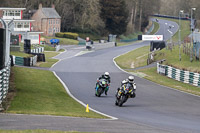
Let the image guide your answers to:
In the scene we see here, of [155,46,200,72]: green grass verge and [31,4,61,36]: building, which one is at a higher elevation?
[31,4,61,36]: building

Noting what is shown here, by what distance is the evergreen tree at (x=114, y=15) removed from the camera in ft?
365

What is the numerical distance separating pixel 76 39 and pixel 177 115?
8376cm

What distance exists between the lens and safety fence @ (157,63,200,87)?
111ft

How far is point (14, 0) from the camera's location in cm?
10350

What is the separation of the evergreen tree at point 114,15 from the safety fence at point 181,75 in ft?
233

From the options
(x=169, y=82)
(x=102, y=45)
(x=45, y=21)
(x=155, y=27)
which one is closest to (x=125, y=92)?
(x=169, y=82)

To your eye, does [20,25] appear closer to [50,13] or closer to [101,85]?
[50,13]

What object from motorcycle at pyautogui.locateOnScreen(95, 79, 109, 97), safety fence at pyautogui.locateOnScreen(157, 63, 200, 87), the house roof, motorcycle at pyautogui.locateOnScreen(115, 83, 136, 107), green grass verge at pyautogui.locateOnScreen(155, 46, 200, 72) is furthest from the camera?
the house roof

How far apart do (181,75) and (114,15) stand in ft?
254

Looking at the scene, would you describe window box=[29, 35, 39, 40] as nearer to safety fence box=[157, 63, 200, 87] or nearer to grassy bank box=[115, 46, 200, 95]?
grassy bank box=[115, 46, 200, 95]

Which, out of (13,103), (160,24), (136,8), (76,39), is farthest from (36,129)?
(160,24)

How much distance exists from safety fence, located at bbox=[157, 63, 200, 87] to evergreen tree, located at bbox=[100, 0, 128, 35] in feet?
233

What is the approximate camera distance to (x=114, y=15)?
112125 mm

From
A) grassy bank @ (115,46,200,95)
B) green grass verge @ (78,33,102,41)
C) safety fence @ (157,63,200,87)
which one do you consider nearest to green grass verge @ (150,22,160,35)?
green grass verge @ (78,33,102,41)
